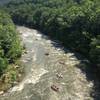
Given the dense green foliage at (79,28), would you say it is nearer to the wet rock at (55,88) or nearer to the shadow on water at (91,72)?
the shadow on water at (91,72)

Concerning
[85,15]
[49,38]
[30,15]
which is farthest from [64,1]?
[85,15]

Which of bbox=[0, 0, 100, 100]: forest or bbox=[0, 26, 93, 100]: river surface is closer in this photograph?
bbox=[0, 26, 93, 100]: river surface

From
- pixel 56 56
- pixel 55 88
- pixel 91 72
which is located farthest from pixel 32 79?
pixel 56 56

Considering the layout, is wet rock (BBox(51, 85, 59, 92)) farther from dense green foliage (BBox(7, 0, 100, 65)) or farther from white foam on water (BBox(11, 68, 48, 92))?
dense green foliage (BBox(7, 0, 100, 65))

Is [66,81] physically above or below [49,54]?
above

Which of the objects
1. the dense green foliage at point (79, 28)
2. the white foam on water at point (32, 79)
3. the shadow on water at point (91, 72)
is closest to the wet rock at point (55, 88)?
the white foam on water at point (32, 79)

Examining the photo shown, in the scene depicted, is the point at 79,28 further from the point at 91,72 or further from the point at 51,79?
the point at 51,79

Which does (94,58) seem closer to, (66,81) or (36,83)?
(66,81)

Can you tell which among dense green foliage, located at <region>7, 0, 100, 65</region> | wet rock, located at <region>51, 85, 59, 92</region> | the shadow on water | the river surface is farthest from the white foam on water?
dense green foliage, located at <region>7, 0, 100, 65</region>
